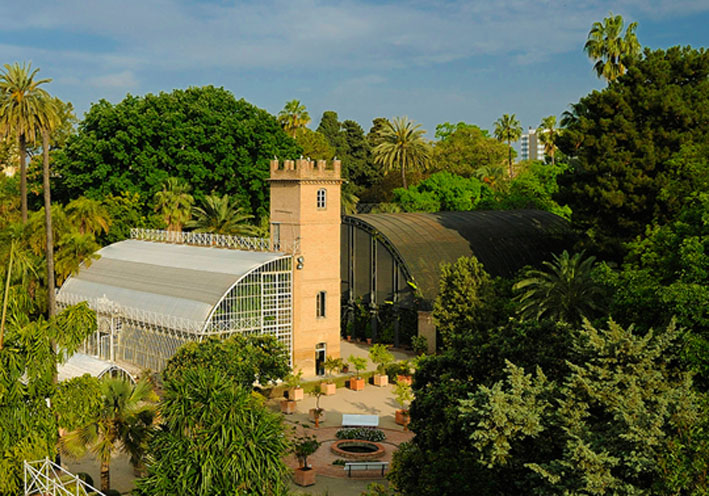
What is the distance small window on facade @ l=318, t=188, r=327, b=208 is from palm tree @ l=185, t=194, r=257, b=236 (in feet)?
53.9

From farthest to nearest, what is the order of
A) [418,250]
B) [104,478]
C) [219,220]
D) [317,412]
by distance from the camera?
[219,220] < [418,250] < [317,412] < [104,478]

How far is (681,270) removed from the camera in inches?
1035

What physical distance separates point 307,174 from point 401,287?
1164 centimetres

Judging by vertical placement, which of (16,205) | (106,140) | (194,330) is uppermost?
(106,140)

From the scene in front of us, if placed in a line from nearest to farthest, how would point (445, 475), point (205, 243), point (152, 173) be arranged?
point (445, 475)
point (205, 243)
point (152, 173)

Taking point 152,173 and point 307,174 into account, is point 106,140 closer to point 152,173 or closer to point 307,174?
point 152,173

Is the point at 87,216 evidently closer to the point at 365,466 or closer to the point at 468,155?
the point at 365,466

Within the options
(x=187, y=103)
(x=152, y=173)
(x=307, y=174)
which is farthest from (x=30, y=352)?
(x=187, y=103)

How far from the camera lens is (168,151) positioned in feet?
202

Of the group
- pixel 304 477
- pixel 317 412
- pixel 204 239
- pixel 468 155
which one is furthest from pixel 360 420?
pixel 468 155

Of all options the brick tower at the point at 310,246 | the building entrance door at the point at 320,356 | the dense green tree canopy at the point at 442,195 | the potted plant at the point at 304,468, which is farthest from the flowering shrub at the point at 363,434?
the dense green tree canopy at the point at 442,195

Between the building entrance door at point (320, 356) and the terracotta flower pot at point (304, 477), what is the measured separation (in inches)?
565

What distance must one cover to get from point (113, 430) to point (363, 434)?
12.0m

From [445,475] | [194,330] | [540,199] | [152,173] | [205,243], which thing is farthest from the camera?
[540,199]
